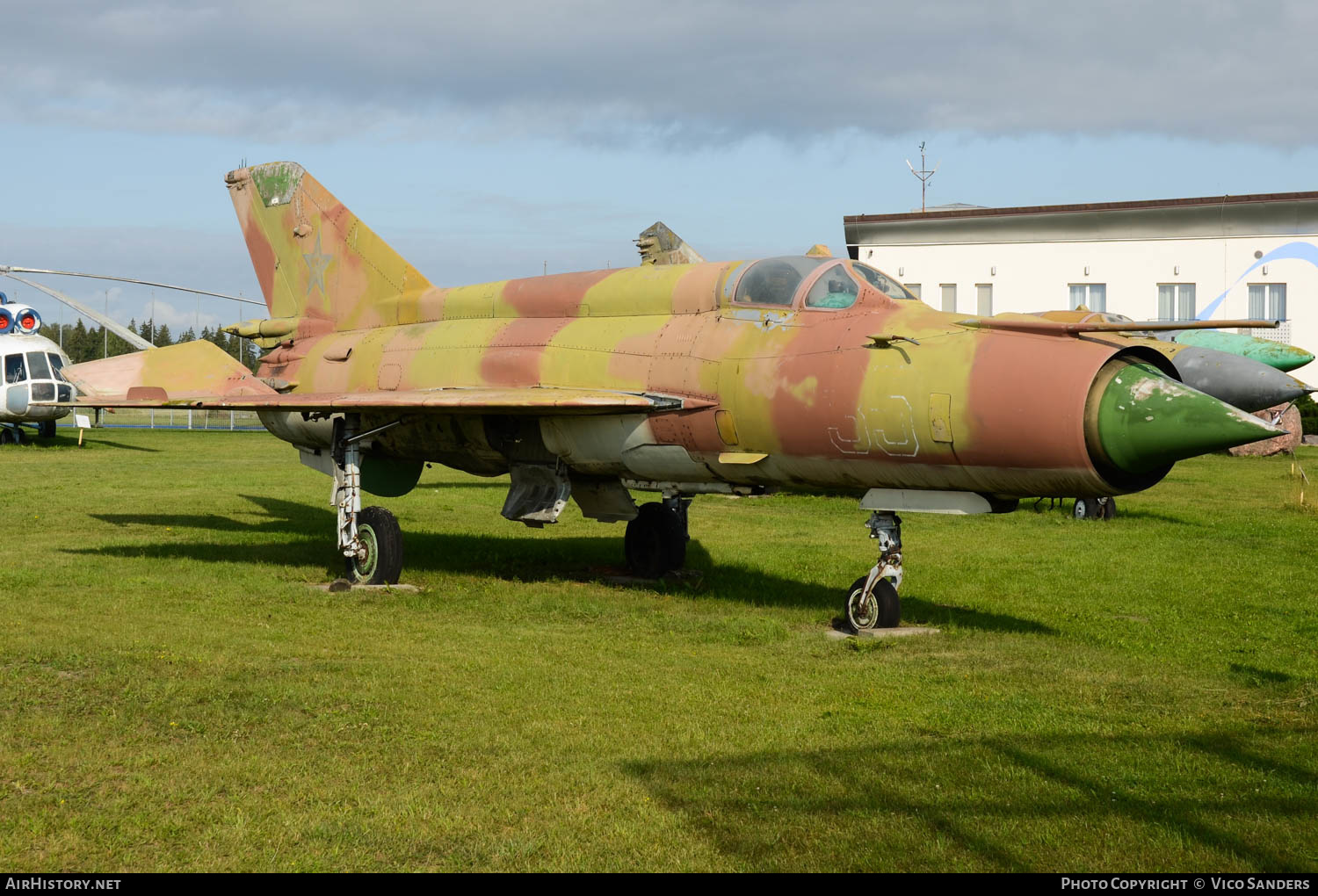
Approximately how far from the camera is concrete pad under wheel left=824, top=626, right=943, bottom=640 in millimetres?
10273

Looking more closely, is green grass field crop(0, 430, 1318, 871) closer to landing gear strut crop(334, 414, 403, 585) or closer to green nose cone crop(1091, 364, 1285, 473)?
landing gear strut crop(334, 414, 403, 585)

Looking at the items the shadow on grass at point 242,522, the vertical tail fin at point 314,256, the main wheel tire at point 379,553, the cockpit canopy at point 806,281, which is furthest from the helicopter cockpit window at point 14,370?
the cockpit canopy at point 806,281

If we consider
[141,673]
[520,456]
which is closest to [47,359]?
[520,456]

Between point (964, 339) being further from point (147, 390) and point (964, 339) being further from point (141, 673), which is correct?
A: point (147, 390)

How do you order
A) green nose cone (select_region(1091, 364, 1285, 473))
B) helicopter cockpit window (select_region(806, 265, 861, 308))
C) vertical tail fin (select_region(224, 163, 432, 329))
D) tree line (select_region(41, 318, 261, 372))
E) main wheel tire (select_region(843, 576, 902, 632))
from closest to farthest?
green nose cone (select_region(1091, 364, 1285, 473))
main wheel tire (select_region(843, 576, 902, 632))
helicopter cockpit window (select_region(806, 265, 861, 308))
vertical tail fin (select_region(224, 163, 432, 329))
tree line (select_region(41, 318, 261, 372))

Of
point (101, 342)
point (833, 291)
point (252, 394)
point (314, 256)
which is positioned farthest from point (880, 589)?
point (101, 342)

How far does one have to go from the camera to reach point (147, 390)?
46.9ft

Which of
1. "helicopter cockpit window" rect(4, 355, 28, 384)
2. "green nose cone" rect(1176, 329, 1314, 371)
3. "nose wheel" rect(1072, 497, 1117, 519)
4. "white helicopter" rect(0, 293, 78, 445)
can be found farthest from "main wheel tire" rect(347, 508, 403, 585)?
"helicopter cockpit window" rect(4, 355, 28, 384)

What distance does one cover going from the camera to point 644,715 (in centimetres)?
759

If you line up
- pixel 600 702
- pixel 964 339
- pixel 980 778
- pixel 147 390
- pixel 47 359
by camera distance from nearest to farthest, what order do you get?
pixel 980 778 < pixel 600 702 < pixel 964 339 < pixel 147 390 < pixel 47 359

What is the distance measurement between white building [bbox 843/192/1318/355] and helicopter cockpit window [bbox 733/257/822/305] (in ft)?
127

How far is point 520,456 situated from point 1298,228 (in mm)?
45300

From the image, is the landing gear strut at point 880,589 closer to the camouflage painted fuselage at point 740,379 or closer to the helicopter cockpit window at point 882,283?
the camouflage painted fuselage at point 740,379

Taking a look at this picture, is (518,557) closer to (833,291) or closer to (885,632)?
(833,291)
